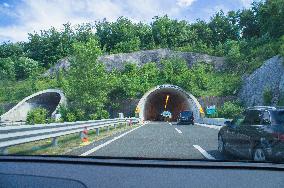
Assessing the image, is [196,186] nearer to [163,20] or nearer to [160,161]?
[160,161]

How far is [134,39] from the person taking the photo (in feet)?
252

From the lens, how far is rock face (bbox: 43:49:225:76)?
69.9 meters

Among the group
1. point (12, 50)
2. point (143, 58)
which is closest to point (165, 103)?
point (143, 58)

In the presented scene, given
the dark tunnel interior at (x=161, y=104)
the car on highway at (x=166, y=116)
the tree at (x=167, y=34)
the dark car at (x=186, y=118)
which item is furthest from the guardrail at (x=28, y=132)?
the car on highway at (x=166, y=116)

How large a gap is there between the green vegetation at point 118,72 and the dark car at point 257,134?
79.1ft

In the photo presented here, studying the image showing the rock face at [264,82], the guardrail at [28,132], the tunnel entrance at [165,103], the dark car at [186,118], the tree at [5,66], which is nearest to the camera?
the guardrail at [28,132]

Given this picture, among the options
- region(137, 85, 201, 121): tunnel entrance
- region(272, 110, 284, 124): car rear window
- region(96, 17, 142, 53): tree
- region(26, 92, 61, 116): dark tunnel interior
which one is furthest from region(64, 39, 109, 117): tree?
region(272, 110, 284, 124): car rear window

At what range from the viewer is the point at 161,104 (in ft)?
237

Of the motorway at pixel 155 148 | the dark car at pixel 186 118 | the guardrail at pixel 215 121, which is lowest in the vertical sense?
the motorway at pixel 155 148

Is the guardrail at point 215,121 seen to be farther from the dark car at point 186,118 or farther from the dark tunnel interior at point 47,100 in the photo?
the dark tunnel interior at point 47,100

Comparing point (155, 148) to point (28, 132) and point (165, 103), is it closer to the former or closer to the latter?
point (28, 132)

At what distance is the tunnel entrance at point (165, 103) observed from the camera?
5350 cm

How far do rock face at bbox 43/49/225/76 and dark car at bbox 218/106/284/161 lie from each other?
59.8 meters

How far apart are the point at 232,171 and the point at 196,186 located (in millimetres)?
291
